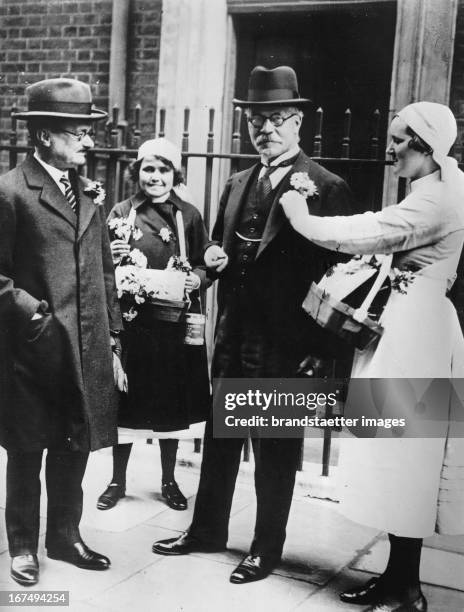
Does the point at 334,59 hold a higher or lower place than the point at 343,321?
higher

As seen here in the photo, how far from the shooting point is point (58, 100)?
9.93 ft

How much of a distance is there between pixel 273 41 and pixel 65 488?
9.34 ft

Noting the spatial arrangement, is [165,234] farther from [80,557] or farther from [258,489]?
[80,557]

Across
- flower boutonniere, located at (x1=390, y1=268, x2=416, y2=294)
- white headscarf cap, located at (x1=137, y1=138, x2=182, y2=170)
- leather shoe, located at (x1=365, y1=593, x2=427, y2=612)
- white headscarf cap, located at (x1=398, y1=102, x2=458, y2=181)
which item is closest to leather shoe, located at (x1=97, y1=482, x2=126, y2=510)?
leather shoe, located at (x1=365, y1=593, x2=427, y2=612)

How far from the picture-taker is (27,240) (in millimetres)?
2934

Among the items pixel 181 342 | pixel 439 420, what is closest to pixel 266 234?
pixel 181 342

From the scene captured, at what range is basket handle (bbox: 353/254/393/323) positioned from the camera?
3016mm

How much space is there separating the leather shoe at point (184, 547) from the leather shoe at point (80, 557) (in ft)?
0.85

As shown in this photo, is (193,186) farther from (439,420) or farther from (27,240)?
(439,420)

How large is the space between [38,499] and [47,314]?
0.78m

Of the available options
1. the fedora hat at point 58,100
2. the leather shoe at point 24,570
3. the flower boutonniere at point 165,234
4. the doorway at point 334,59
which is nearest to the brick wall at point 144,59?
the doorway at point 334,59

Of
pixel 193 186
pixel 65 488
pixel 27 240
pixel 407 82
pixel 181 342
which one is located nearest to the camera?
pixel 27 240

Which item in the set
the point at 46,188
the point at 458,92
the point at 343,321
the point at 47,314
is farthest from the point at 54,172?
the point at 458,92

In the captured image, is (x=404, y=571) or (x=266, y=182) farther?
(x=266, y=182)
